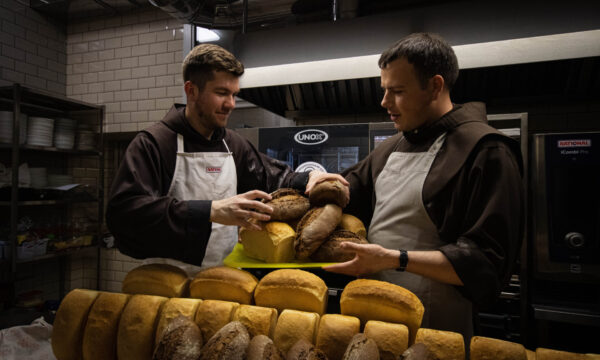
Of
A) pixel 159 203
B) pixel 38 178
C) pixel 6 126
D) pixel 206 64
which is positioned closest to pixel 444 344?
pixel 159 203

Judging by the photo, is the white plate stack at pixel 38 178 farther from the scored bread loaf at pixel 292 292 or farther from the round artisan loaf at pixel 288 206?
the scored bread loaf at pixel 292 292

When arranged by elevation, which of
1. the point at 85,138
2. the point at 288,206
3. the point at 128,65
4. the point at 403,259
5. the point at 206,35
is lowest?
the point at 403,259

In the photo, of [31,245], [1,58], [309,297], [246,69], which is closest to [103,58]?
[1,58]

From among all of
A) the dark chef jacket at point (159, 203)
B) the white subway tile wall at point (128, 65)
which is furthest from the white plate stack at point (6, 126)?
the dark chef jacket at point (159, 203)

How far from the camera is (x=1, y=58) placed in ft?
11.8

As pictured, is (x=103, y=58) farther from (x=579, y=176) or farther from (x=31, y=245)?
(x=579, y=176)

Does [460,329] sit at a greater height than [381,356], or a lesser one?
lesser

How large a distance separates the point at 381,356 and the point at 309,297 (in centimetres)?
20

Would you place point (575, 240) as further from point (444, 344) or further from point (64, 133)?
point (64, 133)

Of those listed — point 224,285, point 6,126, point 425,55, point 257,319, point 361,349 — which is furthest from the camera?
point 6,126

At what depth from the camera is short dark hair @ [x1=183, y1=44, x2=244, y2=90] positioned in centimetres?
154

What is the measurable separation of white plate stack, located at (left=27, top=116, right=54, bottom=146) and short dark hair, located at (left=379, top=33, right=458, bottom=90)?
358 centimetres

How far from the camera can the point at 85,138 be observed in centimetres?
385

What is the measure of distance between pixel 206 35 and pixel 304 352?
270 centimetres
